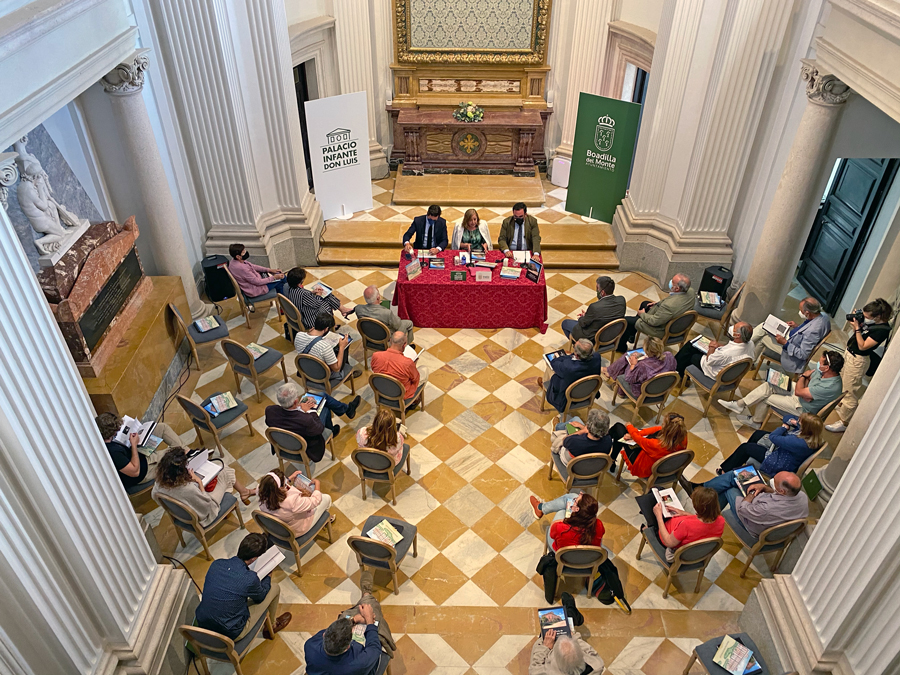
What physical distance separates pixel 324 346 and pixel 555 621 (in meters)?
3.60

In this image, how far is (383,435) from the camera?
6008 mm

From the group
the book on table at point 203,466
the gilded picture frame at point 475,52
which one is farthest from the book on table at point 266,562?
the gilded picture frame at point 475,52

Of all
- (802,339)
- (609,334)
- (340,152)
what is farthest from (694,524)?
(340,152)

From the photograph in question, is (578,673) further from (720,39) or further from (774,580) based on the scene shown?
(720,39)

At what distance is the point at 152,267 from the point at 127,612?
496 centimetres

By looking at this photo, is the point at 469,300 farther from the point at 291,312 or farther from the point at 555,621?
the point at 555,621

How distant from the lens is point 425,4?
11469 millimetres

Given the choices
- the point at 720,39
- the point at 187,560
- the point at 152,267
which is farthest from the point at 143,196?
the point at 720,39

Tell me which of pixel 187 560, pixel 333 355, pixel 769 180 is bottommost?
pixel 187 560

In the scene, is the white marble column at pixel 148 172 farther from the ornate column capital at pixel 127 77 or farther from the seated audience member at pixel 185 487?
the seated audience member at pixel 185 487

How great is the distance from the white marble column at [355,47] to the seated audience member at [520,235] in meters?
4.01

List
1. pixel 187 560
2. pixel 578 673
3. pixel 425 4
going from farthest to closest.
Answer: pixel 425 4 → pixel 187 560 → pixel 578 673

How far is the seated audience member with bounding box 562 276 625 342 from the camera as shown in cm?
763

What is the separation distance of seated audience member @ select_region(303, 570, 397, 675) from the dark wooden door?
7.80 m
